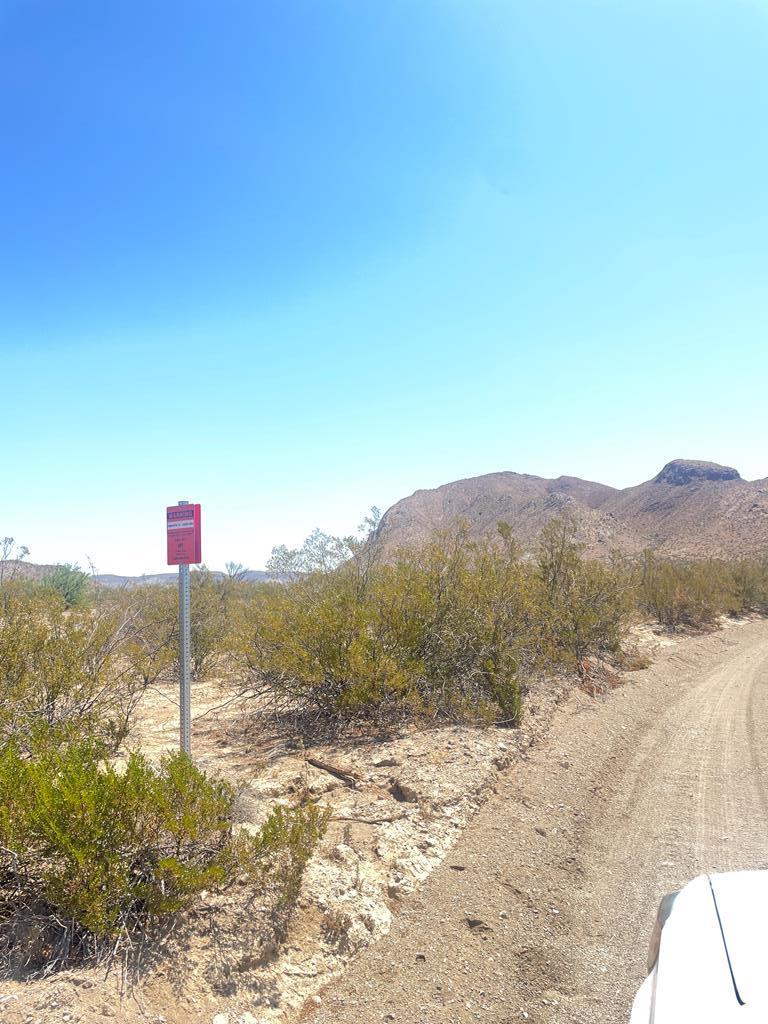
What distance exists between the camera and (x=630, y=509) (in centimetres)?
7850

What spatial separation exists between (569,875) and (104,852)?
3.47m

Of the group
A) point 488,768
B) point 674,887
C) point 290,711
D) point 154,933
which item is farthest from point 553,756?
point 154,933

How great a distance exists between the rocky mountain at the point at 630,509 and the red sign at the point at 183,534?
1820 inches

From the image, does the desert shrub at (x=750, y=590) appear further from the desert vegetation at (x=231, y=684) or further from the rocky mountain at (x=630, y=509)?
the rocky mountain at (x=630, y=509)

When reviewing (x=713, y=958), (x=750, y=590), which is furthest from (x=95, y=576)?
(x=750, y=590)

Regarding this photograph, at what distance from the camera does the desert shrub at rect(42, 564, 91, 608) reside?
18.9 metres

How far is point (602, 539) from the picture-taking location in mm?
61000

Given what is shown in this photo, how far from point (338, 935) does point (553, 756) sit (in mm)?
4468

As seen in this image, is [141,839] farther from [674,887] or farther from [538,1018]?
[674,887]

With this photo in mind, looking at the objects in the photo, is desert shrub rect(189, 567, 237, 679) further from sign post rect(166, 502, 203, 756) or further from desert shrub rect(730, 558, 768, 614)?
desert shrub rect(730, 558, 768, 614)

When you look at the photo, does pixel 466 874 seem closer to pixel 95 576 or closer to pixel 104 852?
pixel 104 852

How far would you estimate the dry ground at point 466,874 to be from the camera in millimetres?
3291

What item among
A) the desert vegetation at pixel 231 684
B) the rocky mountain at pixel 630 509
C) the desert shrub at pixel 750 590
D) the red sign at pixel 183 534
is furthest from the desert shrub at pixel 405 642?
the rocky mountain at pixel 630 509

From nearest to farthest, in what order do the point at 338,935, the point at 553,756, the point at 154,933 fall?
the point at 154,933, the point at 338,935, the point at 553,756
